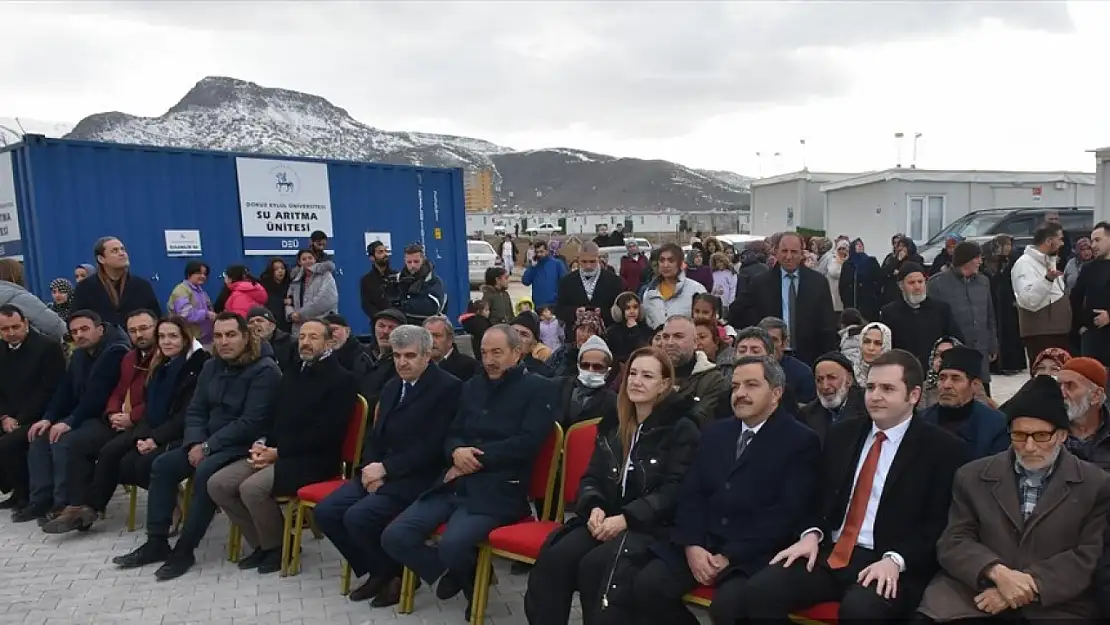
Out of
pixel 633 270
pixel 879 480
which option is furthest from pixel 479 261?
pixel 879 480

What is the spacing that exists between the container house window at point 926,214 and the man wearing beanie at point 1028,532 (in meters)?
20.1

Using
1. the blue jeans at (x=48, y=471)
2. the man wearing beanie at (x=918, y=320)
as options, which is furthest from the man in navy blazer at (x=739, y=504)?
the blue jeans at (x=48, y=471)

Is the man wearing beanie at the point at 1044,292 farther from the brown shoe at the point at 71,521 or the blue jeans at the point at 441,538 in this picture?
the brown shoe at the point at 71,521

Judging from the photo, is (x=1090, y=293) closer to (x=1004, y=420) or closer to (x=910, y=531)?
(x=1004, y=420)

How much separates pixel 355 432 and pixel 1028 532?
3.55m

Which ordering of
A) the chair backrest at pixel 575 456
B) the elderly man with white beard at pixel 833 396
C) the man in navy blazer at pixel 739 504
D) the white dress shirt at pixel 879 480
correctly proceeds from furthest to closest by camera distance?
the chair backrest at pixel 575 456
the elderly man with white beard at pixel 833 396
the man in navy blazer at pixel 739 504
the white dress shirt at pixel 879 480

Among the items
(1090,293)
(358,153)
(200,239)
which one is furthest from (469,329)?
(358,153)

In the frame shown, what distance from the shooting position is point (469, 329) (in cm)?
820

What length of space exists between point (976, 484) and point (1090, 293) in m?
4.01

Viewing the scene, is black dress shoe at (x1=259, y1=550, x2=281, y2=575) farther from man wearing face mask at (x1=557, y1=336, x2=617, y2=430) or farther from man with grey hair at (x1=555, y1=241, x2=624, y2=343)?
man with grey hair at (x1=555, y1=241, x2=624, y2=343)

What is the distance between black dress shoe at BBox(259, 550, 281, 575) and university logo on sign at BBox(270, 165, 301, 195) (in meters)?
6.47

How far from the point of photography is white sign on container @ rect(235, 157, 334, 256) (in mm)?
10266

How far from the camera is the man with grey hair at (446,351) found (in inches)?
223

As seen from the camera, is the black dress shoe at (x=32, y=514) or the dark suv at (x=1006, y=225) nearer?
the black dress shoe at (x=32, y=514)
